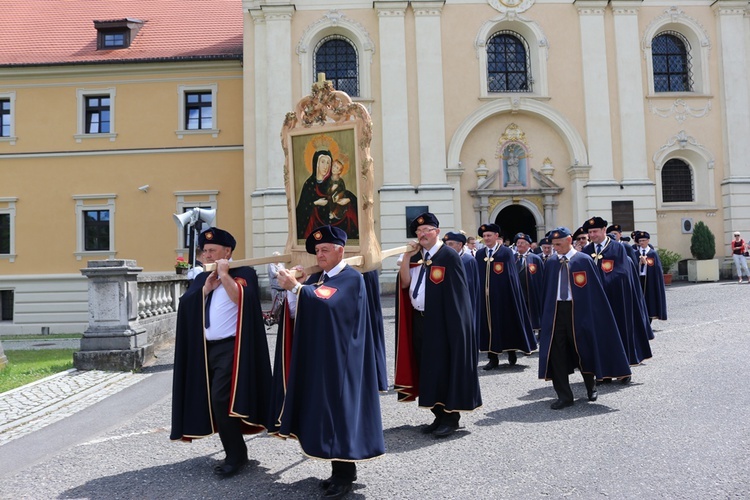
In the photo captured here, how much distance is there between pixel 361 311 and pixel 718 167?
869 inches

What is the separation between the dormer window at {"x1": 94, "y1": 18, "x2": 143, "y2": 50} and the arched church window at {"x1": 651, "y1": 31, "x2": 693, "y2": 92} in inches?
794

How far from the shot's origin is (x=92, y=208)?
78.8 feet

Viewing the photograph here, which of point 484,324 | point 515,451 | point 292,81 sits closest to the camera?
point 515,451

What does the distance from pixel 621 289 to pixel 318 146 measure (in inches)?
179

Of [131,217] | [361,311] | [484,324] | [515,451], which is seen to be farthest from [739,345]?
[131,217]

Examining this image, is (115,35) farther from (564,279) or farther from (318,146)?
(564,279)

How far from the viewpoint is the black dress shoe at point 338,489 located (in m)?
4.32

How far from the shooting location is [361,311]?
4531 mm

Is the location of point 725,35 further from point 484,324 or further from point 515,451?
point 515,451

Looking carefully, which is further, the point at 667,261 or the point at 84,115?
the point at 84,115

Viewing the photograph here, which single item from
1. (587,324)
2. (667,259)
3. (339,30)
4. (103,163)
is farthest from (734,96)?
(103,163)

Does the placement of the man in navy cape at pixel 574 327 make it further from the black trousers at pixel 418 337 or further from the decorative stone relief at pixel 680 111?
the decorative stone relief at pixel 680 111

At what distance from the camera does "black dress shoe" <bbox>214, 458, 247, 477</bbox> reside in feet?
15.9

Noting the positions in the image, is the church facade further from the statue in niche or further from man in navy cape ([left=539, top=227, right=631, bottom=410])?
man in navy cape ([left=539, top=227, right=631, bottom=410])
